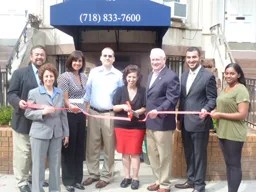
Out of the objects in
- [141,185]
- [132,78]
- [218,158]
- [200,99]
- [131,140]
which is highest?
[132,78]

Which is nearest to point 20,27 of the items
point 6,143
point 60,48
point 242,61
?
point 60,48

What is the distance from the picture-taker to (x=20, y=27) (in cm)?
1458

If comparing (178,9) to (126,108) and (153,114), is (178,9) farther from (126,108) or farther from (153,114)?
(153,114)

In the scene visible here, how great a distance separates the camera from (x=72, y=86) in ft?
19.2

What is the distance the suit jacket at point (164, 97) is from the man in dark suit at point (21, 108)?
147 centimetres

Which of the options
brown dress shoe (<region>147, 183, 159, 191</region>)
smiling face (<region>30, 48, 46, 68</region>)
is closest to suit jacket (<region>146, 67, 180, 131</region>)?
brown dress shoe (<region>147, 183, 159, 191</region>)

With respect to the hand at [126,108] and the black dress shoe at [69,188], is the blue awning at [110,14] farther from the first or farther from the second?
the black dress shoe at [69,188]

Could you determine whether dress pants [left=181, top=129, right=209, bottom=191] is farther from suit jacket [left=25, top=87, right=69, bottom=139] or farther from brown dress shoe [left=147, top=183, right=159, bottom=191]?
suit jacket [left=25, top=87, right=69, bottom=139]

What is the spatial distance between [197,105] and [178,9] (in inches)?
319

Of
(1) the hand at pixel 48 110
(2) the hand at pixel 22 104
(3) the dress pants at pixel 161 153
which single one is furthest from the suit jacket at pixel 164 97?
(2) the hand at pixel 22 104

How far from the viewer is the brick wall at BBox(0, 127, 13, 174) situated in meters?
6.57

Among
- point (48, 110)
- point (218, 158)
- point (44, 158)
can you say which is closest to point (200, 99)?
point (218, 158)

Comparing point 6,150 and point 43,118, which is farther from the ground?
point 43,118

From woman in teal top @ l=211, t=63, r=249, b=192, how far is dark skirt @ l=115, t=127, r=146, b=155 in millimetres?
1119
